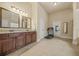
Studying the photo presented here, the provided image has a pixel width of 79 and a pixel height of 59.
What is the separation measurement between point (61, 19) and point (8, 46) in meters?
8.20

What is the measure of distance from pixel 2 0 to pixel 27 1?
2.40 metres

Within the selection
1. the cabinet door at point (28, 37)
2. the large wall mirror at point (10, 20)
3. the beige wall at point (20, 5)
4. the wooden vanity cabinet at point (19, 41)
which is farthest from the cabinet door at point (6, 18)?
the cabinet door at point (28, 37)

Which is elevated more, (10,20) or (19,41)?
(10,20)

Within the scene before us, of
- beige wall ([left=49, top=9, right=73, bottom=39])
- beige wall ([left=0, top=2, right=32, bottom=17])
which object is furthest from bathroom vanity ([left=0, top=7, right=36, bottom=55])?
beige wall ([left=49, top=9, right=73, bottom=39])

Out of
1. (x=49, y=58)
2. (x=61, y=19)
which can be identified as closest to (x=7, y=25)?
(x=49, y=58)

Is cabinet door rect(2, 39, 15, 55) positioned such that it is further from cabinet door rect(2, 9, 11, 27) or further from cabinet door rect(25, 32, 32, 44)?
cabinet door rect(25, 32, 32, 44)

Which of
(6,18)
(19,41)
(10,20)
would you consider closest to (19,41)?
(19,41)

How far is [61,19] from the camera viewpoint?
35.7 ft

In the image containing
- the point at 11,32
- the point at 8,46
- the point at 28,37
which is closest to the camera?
the point at 8,46

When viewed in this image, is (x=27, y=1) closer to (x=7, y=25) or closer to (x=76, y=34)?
(x=7, y=25)

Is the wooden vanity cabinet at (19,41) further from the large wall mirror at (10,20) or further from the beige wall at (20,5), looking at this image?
the beige wall at (20,5)

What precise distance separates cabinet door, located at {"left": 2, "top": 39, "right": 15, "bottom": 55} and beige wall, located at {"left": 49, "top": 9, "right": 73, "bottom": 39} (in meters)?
6.91

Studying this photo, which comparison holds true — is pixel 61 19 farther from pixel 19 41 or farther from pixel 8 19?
pixel 8 19

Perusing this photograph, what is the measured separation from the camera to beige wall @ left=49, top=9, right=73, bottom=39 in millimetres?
9820
